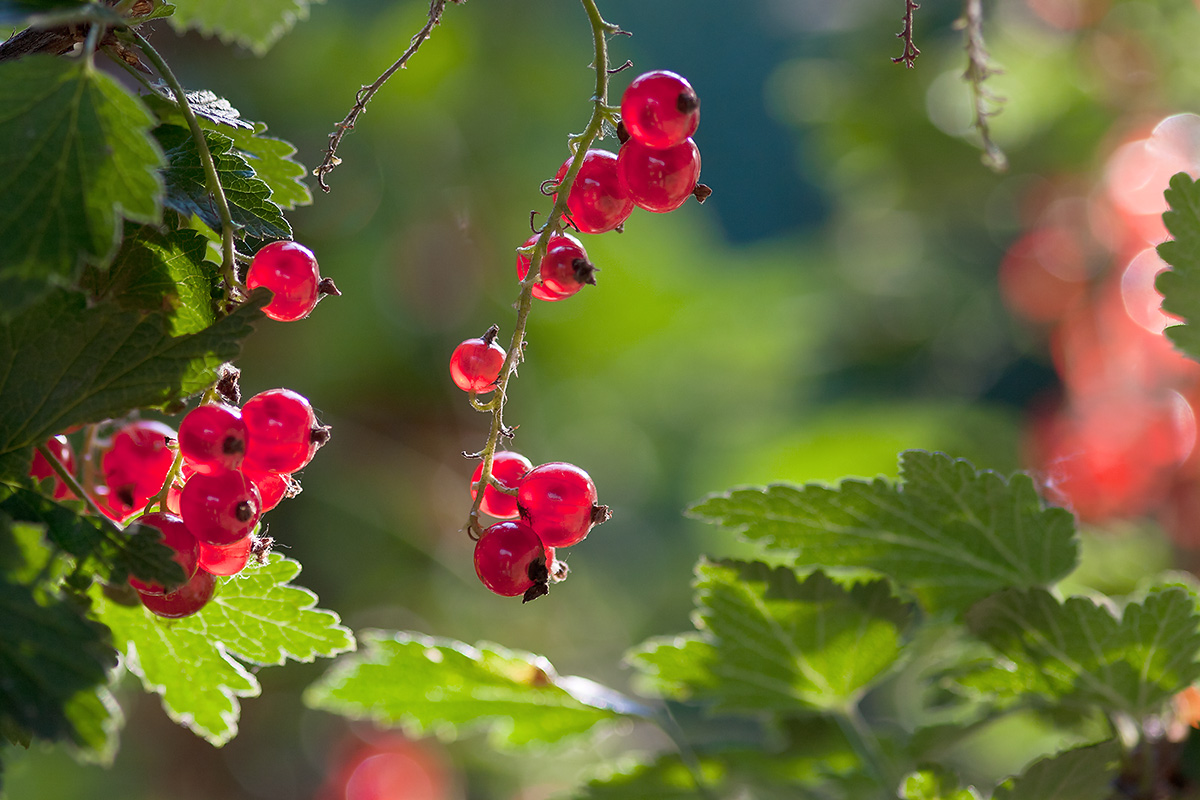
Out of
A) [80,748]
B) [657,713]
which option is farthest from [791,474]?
[80,748]

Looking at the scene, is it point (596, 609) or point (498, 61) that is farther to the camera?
point (498, 61)

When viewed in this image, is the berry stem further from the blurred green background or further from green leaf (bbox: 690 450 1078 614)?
the blurred green background

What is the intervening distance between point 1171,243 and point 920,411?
132 centimetres

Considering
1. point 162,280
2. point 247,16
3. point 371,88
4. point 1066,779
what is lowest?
point 1066,779

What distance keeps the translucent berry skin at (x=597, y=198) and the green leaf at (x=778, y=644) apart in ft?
0.57

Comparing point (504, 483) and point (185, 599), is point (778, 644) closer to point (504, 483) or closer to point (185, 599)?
point (504, 483)

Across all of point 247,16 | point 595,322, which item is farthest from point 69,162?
point 595,322

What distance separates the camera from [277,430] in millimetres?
380

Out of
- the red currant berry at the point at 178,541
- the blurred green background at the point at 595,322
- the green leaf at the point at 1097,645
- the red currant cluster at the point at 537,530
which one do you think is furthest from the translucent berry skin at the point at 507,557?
the blurred green background at the point at 595,322

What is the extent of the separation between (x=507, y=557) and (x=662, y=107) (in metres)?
0.18

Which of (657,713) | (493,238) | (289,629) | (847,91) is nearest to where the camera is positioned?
(289,629)

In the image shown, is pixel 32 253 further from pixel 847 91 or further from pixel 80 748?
pixel 847 91

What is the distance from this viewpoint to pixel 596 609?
72.7 inches

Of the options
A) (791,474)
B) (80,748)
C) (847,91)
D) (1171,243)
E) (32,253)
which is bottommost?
(80,748)
